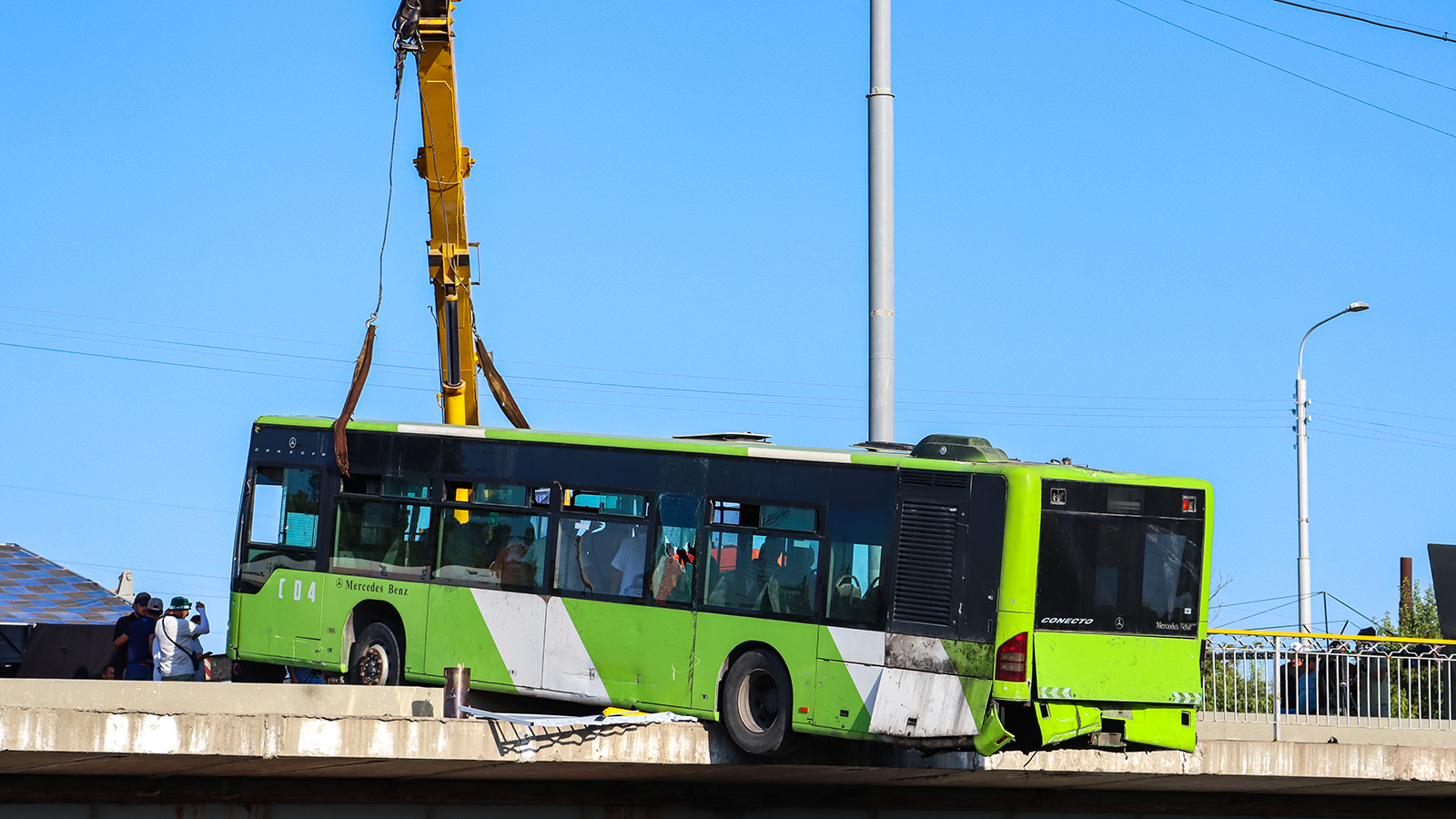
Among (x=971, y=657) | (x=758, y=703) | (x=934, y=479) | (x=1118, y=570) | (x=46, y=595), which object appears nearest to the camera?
(x=971, y=657)

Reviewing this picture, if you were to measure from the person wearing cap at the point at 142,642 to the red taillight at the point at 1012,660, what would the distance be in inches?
387

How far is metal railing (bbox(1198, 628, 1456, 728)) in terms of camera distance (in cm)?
1828

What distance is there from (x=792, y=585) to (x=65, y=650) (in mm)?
15115

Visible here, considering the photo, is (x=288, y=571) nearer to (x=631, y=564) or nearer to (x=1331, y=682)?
(x=631, y=564)

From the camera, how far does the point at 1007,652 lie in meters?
13.2

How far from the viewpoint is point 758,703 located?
14273mm

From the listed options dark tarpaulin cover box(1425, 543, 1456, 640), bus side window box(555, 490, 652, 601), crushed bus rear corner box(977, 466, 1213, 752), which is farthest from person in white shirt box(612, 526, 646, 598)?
dark tarpaulin cover box(1425, 543, 1456, 640)

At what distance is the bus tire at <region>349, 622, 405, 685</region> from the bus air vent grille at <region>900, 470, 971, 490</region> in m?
5.84

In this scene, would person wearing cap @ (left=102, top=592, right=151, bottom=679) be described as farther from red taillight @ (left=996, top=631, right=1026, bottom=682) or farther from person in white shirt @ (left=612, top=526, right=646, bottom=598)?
red taillight @ (left=996, top=631, right=1026, bottom=682)

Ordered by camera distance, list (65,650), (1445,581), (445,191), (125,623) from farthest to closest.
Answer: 1. (65,650)
2. (445,191)
3. (1445,581)
4. (125,623)

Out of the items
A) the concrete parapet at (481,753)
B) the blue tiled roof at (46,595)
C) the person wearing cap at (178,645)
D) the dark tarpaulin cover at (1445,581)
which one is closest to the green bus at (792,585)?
the concrete parapet at (481,753)

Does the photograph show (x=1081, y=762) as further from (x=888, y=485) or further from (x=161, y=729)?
(x=161, y=729)

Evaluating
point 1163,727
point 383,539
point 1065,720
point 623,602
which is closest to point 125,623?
point 383,539

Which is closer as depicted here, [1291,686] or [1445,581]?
[1291,686]
